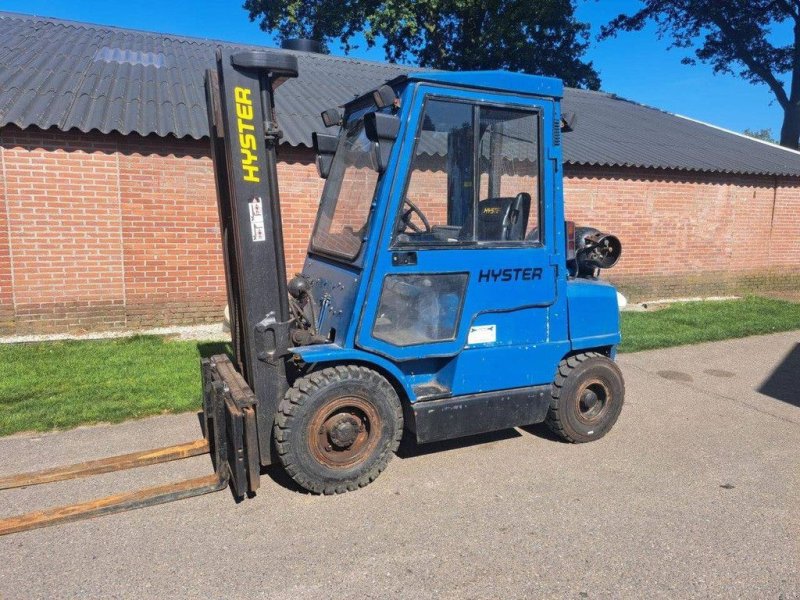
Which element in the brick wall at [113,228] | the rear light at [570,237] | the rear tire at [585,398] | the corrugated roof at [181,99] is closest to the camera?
the rear light at [570,237]

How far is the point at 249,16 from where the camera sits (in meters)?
23.9

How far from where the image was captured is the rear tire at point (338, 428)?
11.5 feet

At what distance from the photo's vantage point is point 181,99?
905cm

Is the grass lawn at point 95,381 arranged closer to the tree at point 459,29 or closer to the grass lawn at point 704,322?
the grass lawn at point 704,322

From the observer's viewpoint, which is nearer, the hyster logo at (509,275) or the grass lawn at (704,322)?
the hyster logo at (509,275)

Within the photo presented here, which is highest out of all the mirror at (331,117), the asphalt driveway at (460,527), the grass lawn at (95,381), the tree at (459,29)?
the tree at (459,29)

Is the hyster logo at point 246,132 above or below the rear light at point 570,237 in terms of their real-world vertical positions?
above

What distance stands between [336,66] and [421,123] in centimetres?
1102

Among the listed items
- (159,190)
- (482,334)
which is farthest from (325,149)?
(159,190)

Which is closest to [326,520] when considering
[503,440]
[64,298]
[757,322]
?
[503,440]

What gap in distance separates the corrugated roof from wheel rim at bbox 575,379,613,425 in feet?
18.5

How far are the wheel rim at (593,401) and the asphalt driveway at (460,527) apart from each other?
229 mm

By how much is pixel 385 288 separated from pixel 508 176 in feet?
3.85

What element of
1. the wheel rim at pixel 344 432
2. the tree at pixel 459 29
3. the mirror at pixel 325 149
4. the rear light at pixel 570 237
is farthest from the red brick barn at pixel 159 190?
the tree at pixel 459 29
